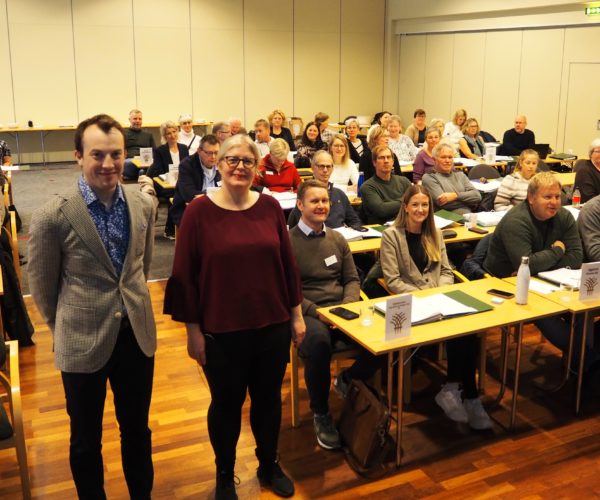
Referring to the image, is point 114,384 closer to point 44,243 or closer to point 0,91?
point 44,243

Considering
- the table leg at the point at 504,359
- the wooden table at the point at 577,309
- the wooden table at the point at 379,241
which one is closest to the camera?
the wooden table at the point at 577,309

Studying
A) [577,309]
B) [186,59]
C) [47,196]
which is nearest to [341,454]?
[577,309]

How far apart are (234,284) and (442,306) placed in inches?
52.3

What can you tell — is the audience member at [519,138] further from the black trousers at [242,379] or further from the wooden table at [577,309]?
the black trousers at [242,379]

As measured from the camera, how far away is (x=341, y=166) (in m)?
6.93

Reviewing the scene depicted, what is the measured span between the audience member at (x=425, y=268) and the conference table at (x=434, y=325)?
0.20 metres

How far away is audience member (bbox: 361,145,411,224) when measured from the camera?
5.53 meters

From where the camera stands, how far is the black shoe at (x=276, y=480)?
304cm

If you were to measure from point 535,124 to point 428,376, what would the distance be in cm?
832

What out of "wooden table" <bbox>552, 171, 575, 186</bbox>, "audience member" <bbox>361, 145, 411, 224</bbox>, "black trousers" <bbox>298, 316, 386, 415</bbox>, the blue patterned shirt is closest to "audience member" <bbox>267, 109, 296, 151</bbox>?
"wooden table" <bbox>552, 171, 575, 186</bbox>

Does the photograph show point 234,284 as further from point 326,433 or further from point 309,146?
point 309,146

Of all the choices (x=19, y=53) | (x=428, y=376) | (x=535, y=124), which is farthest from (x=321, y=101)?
(x=428, y=376)

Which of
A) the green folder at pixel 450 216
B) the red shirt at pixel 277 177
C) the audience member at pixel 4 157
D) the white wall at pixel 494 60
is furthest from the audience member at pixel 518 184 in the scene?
the audience member at pixel 4 157

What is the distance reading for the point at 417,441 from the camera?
139 inches
